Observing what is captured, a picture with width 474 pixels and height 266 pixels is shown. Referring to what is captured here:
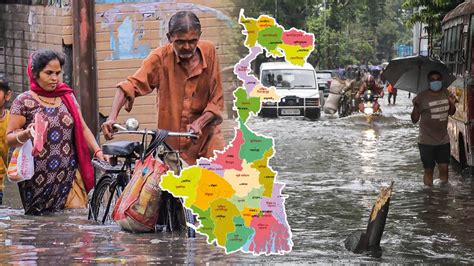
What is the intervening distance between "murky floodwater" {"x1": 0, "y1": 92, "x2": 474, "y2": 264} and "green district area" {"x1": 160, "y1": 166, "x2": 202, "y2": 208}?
1.69ft

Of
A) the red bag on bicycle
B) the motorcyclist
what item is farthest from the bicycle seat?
the motorcyclist

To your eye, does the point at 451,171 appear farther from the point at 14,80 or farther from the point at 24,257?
the point at 24,257

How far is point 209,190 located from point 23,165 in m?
2.34

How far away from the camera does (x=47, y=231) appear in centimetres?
815

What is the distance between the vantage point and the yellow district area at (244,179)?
6648 millimetres

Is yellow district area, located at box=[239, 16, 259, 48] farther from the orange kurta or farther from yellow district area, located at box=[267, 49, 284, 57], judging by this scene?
the orange kurta

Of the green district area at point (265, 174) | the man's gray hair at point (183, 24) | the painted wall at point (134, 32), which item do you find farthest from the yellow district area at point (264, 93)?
the painted wall at point (134, 32)

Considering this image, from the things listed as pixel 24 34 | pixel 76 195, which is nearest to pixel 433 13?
pixel 24 34

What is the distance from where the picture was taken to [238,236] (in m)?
6.61

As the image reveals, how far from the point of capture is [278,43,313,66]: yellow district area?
660 cm

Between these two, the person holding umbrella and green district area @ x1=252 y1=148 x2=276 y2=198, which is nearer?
green district area @ x1=252 y1=148 x2=276 y2=198

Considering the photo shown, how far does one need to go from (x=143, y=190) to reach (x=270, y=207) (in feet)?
3.67

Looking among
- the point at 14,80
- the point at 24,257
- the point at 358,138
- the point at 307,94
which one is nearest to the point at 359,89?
the point at 307,94

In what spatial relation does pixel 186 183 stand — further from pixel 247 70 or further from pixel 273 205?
pixel 247 70
